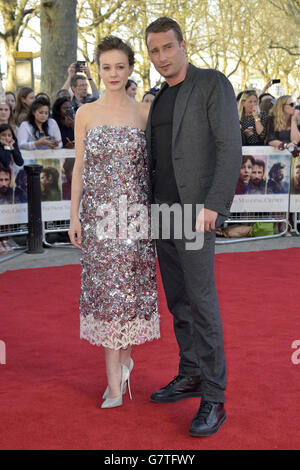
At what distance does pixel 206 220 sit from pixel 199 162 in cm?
29

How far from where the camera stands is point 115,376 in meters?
3.66

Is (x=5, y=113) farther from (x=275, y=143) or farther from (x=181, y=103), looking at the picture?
(x=181, y=103)

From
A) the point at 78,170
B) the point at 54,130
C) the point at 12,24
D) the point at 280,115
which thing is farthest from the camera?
the point at 12,24

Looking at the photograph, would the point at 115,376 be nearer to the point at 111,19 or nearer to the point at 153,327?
the point at 153,327

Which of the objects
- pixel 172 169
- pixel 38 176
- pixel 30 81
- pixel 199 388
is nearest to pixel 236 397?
pixel 199 388

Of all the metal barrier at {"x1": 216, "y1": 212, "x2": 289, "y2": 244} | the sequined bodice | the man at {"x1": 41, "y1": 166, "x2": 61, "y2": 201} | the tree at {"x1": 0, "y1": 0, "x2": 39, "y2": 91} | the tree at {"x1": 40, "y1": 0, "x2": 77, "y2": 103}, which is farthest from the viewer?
the tree at {"x1": 0, "y1": 0, "x2": 39, "y2": 91}

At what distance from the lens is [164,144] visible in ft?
10.9

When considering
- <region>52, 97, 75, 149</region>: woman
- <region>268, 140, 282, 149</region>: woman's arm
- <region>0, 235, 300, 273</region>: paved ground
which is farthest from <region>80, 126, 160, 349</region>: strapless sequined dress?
<region>268, 140, 282, 149</region>: woman's arm

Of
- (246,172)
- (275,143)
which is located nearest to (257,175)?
(246,172)

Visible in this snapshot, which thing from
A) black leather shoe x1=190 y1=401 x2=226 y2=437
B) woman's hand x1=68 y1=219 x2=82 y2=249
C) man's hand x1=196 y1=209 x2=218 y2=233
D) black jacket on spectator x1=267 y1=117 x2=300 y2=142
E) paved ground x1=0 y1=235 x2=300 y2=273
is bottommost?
paved ground x1=0 y1=235 x2=300 y2=273

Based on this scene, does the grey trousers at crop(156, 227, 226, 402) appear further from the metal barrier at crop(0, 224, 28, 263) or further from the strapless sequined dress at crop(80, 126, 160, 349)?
the metal barrier at crop(0, 224, 28, 263)

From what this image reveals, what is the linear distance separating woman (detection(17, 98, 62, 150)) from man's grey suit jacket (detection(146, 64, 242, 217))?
17.7 feet

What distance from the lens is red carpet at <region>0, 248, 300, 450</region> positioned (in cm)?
322
